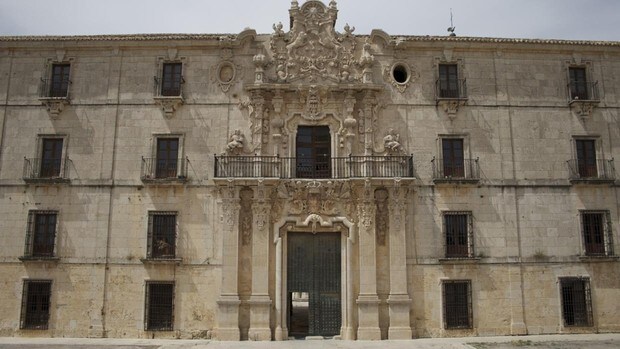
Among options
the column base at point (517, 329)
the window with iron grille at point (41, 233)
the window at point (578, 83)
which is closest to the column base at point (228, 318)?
the window with iron grille at point (41, 233)

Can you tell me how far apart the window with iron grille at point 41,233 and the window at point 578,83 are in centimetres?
2274

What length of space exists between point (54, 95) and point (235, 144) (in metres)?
8.36

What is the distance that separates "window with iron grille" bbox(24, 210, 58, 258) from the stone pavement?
11.3 ft

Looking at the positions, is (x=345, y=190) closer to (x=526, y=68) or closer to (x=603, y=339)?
(x=526, y=68)

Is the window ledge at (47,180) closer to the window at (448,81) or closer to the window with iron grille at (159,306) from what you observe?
the window with iron grille at (159,306)

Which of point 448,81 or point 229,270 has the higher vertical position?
point 448,81

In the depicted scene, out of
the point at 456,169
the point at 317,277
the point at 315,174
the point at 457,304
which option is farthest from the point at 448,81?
the point at 317,277

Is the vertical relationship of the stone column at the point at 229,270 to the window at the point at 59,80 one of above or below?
below

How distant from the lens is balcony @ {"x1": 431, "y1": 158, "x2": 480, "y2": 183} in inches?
876

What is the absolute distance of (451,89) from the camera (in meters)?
23.2

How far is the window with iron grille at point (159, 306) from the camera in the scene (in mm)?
21266

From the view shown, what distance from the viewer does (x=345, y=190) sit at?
70.7ft

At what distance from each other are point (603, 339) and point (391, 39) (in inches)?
576

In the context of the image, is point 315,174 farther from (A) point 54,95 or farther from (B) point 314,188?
(A) point 54,95
